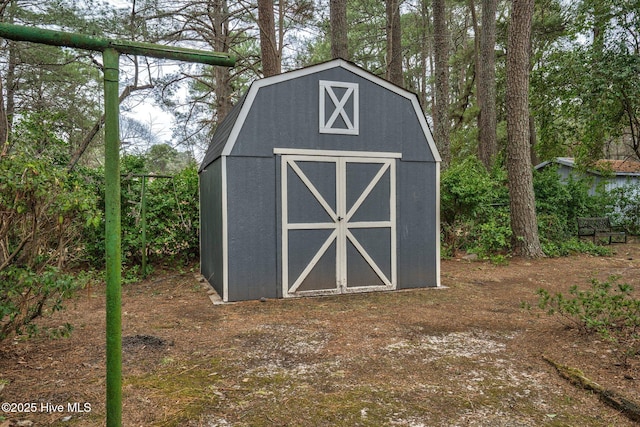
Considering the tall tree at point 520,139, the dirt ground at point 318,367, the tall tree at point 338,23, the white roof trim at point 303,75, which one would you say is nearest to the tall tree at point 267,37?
the tall tree at point 338,23

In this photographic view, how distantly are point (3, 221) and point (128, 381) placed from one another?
149 centimetres

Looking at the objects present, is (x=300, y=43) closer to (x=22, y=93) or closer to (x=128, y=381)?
(x=22, y=93)

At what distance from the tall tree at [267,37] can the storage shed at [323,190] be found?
415cm

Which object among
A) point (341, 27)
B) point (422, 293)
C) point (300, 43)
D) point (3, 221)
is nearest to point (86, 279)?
point (3, 221)

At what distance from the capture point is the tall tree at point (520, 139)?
904cm

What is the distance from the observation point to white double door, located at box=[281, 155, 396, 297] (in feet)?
19.3

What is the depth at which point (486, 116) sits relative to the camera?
13836mm

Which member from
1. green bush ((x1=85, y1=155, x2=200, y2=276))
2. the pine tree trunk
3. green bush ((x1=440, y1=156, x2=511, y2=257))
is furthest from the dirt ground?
the pine tree trunk

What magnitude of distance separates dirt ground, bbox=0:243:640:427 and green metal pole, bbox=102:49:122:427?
0.88 metres

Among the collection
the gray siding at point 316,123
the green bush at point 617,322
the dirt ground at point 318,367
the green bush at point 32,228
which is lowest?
the dirt ground at point 318,367

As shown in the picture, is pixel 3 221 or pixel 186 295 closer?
pixel 3 221

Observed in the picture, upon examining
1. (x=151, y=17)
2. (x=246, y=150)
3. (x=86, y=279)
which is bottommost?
(x=86, y=279)

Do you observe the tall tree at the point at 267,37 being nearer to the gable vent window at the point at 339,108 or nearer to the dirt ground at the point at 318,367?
the gable vent window at the point at 339,108

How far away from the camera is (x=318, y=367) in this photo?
10.8 feet
